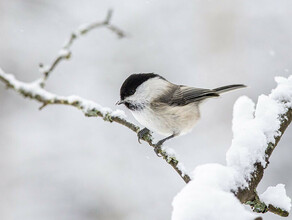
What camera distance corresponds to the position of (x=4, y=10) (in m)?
6.29

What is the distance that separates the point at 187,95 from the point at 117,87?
10.8 feet

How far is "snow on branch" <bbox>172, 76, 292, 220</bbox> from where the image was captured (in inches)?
37.4

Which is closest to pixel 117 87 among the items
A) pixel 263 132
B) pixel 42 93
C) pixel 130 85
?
pixel 130 85

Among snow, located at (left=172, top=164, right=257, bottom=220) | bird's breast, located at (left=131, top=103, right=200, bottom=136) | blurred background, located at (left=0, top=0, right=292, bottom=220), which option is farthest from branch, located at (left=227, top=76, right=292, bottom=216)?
blurred background, located at (left=0, top=0, right=292, bottom=220)

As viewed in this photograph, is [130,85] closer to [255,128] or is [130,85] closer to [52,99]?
[52,99]

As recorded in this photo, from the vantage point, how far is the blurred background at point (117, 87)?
17.2 feet

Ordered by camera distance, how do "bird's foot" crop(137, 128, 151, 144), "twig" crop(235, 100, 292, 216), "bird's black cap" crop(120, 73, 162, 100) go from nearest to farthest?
"twig" crop(235, 100, 292, 216) → "bird's foot" crop(137, 128, 151, 144) → "bird's black cap" crop(120, 73, 162, 100)

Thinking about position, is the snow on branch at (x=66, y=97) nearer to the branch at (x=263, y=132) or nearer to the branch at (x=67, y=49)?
the branch at (x=67, y=49)

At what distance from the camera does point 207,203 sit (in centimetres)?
95

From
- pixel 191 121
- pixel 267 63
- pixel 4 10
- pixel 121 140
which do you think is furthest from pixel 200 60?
pixel 191 121

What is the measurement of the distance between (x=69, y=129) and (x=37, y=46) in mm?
1720

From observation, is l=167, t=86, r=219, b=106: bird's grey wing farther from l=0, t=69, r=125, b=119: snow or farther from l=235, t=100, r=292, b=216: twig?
l=235, t=100, r=292, b=216: twig

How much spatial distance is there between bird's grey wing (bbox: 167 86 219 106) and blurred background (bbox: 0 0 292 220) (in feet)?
7.45

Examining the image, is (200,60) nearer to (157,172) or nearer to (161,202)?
Answer: (157,172)
